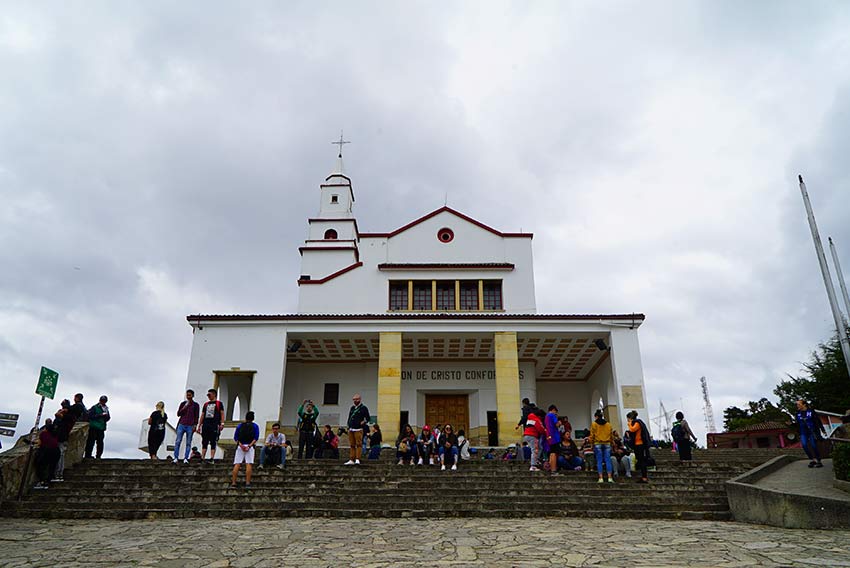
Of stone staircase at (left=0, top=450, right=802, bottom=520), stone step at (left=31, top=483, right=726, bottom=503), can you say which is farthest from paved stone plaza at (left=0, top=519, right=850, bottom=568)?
stone step at (left=31, top=483, right=726, bottom=503)

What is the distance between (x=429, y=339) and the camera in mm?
23531

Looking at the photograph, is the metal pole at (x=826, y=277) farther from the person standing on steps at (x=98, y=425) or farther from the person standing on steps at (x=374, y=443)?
the person standing on steps at (x=98, y=425)

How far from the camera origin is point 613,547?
6973 millimetres

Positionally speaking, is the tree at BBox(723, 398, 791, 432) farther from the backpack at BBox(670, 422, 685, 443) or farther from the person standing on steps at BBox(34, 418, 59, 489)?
the person standing on steps at BBox(34, 418, 59, 489)

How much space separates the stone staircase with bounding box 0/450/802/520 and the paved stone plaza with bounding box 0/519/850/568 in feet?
1.69

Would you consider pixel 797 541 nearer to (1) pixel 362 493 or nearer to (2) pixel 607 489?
(2) pixel 607 489

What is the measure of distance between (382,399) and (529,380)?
822cm

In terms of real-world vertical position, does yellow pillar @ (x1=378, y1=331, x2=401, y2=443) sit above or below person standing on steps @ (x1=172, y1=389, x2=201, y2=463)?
above

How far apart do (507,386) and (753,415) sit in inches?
1489

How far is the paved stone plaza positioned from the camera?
6.21 m

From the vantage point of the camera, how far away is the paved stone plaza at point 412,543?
20.4ft

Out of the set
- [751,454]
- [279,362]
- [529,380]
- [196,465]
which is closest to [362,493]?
[196,465]

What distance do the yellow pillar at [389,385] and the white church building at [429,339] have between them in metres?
0.05

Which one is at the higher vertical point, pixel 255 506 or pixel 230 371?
pixel 230 371
